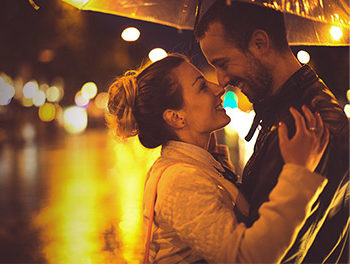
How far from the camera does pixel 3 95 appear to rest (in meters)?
66.4

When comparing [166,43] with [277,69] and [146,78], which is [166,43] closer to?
[146,78]

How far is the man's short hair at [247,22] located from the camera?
2490mm

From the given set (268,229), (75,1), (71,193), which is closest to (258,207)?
(268,229)

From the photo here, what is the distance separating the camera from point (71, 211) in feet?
32.2

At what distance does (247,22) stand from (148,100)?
0.67 metres

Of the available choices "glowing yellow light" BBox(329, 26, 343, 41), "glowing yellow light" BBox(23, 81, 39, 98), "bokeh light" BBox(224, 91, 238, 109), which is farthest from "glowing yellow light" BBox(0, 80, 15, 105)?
"glowing yellow light" BBox(329, 26, 343, 41)

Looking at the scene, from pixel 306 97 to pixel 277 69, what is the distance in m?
0.28

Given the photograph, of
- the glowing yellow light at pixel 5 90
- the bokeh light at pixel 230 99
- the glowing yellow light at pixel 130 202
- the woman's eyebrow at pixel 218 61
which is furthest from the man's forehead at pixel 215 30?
the glowing yellow light at pixel 5 90

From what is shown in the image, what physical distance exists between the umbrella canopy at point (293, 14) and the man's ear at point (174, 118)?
94 centimetres

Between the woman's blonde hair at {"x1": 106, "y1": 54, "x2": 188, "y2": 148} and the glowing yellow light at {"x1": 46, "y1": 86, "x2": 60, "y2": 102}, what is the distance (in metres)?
83.3

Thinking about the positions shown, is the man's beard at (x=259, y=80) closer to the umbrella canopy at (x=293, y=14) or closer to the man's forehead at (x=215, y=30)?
the man's forehead at (x=215, y=30)

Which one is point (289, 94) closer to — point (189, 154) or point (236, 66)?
point (236, 66)

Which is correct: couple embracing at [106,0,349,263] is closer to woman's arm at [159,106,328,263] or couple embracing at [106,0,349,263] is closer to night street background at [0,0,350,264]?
woman's arm at [159,106,328,263]

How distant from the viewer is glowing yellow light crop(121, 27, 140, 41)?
149 inches
